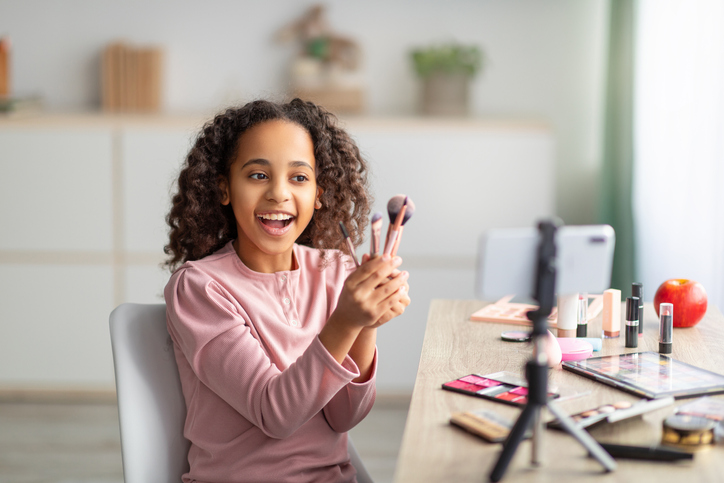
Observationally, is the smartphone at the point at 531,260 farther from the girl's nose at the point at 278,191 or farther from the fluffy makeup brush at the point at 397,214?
the girl's nose at the point at 278,191

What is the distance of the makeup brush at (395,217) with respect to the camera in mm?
909

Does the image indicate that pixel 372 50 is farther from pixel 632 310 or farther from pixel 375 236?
pixel 375 236

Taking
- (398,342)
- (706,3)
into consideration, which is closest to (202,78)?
(398,342)

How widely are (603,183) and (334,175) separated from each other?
173cm

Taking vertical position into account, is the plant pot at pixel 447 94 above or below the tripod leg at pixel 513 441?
above

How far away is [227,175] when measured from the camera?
1298 mm

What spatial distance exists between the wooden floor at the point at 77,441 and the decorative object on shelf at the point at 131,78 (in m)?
1.18

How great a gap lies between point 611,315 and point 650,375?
0.27 m

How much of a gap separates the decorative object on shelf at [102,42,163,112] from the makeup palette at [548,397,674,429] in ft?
8.10

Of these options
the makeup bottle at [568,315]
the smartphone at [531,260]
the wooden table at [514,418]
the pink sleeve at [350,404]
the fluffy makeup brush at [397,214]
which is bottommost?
the pink sleeve at [350,404]

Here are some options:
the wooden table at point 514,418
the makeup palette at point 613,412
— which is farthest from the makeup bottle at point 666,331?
the makeup palette at point 613,412

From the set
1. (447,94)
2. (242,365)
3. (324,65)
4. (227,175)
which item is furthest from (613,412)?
(324,65)

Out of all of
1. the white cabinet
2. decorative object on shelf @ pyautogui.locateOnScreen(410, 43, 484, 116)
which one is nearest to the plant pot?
decorative object on shelf @ pyautogui.locateOnScreen(410, 43, 484, 116)

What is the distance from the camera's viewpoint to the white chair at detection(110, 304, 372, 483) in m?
1.14
